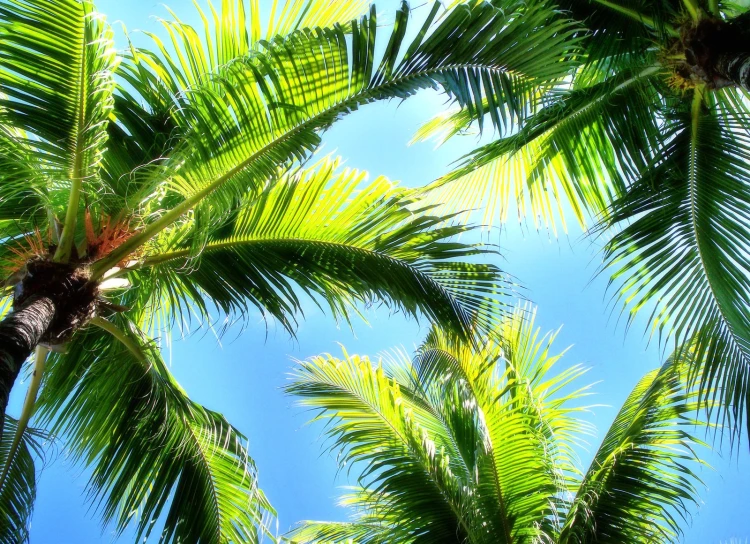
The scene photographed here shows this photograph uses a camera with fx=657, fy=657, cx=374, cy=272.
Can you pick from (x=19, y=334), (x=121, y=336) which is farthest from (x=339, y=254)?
(x=19, y=334)

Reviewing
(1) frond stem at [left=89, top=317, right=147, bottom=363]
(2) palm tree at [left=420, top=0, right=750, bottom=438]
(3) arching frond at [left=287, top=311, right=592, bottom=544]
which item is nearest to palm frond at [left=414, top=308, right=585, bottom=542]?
(3) arching frond at [left=287, top=311, right=592, bottom=544]

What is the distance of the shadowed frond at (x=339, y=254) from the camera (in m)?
4.55

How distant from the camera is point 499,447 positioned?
566cm

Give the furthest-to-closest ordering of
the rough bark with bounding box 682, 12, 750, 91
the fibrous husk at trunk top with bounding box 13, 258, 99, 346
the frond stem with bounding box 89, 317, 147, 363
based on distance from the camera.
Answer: the rough bark with bounding box 682, 12, 750, 91, the frond stem with bounding box 89, 317, 147, 363, the fibrous husk at trunk top with bounding box 13, 258, 99, 346

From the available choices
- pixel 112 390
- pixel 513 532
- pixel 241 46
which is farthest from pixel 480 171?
pixel 112 390

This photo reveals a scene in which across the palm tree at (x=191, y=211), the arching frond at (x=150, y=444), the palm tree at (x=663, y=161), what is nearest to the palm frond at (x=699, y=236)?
the palm tree at (x=663, y=161)

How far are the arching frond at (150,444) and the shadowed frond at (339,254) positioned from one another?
0.65 metres

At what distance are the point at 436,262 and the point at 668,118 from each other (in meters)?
2.37

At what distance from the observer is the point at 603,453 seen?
533cm

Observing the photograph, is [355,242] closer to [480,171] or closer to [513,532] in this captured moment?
[480,171]

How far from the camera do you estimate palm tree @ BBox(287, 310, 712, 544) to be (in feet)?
16.4

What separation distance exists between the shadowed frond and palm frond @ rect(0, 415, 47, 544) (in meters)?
1.47

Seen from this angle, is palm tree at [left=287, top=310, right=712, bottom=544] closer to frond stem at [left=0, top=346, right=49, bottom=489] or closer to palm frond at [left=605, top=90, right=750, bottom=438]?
palm frond at [left=605, top=90, right=750, bottom=438]

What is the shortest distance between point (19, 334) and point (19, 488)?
229cm
